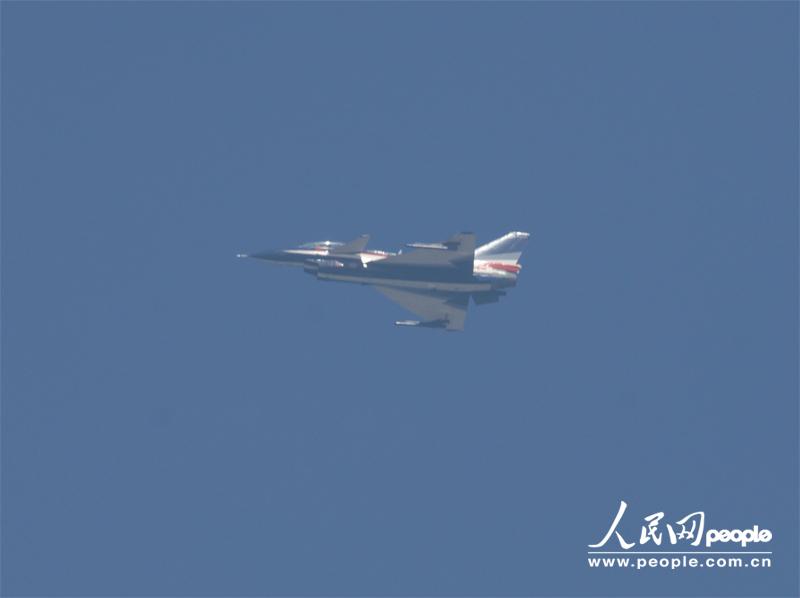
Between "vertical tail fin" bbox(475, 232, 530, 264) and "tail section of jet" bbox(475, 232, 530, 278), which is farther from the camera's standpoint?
"vertical tail fin" bbox(475, 232, 530, 264)

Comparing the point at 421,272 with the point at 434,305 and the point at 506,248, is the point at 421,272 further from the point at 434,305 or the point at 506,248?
the point at 506,248

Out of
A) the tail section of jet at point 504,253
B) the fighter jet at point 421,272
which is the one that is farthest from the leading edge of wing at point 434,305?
the tail section of jet at point 504,253

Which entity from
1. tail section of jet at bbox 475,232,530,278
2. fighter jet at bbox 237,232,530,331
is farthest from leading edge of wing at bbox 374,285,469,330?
tail section of jet at bbox 475,232,530,278

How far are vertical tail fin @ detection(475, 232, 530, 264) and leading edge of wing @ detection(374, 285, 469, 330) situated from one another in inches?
87.3

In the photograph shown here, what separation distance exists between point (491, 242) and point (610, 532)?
12.6m

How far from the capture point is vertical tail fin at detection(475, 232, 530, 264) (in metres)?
68.4

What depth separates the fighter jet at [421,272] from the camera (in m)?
66.1

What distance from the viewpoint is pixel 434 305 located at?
67.4 metres

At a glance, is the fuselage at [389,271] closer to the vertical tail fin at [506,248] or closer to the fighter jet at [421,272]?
the fighter jet at [421,272]

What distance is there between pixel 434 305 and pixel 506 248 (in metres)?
3.59

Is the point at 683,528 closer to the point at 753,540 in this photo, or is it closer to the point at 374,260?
the point at 753,540

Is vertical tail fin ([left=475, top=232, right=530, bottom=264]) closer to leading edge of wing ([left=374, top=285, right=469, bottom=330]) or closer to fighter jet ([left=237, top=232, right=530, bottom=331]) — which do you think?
fighter jet ([left=237, top=232, right=530, bottom=331])

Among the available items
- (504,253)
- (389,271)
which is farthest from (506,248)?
(389,271)

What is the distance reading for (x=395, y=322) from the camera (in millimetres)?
66750
